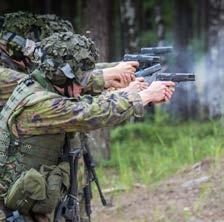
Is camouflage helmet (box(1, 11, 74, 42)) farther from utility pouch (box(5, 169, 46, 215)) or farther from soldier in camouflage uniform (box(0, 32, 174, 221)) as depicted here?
utility pouch (box(5, 169, 46, 215))

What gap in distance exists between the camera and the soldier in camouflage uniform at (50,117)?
405 centimetres

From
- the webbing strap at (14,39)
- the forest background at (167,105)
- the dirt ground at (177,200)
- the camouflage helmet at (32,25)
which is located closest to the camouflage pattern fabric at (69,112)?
the webbing strap at (14,39)

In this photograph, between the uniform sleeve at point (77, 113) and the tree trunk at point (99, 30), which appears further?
the tree trunk at point (99, 30)

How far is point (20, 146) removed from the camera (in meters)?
4.23

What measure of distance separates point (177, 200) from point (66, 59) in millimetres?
2977

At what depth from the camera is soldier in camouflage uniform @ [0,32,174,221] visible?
4.05 meters

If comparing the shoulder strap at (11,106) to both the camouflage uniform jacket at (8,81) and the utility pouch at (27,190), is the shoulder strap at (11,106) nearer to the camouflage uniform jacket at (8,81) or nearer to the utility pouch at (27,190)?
the utility pouch at (27,190)

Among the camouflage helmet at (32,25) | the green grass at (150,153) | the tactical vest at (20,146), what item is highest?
the camouflage helmet at (32,25)

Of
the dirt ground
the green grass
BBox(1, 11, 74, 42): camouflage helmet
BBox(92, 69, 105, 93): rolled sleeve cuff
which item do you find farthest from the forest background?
BBox(1, 11, 74, 42): camouflage helmet

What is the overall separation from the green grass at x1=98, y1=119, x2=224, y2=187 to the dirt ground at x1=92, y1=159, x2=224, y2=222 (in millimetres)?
281

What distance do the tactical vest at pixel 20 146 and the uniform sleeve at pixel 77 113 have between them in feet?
0.26

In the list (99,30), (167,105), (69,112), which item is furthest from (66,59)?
(167,105)

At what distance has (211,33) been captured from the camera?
14.5m

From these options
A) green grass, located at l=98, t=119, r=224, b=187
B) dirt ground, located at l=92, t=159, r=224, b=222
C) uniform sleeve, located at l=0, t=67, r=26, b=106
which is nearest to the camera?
uniform sleeve, located at l=0, t=67, r=26, b=106
